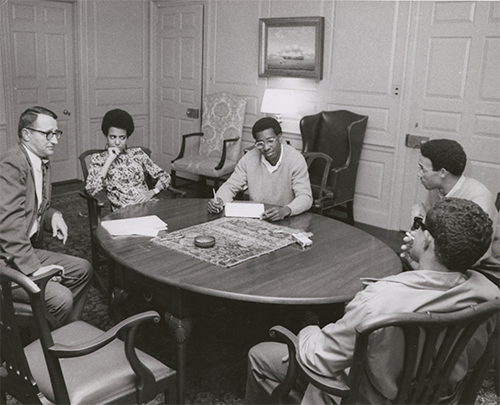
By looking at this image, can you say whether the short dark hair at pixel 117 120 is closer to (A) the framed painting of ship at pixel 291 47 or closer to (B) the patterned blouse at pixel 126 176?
(B) the patterned blouse at pixel 126 176

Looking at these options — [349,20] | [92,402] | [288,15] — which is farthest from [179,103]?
[92,402]

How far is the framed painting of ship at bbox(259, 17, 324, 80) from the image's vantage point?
17.4 feet

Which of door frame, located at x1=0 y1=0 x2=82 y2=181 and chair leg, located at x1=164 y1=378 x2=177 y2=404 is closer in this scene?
chair leg, located at x1=164 y1=378 x2=177 y2=404

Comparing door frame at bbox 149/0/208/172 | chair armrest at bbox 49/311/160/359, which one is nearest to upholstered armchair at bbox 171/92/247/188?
door frame at bbox 149/0/208/172

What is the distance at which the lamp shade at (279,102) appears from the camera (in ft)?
17.3

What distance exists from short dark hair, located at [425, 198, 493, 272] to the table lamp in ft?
12.6

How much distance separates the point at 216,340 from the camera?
2.93m

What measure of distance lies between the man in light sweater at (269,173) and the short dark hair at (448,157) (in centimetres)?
84

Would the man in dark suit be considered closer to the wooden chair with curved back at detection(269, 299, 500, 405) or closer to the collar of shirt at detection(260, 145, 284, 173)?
the collar of shirt at detection(260, 145, 284, 173)

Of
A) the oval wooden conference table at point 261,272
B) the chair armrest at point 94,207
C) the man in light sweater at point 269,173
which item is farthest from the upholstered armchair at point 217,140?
the oval wooden conference table at point 261,272

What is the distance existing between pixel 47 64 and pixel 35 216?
13.5 ft

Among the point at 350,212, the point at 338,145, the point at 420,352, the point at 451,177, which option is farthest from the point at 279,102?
the point at 420,352

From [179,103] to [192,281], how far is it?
5050 mm

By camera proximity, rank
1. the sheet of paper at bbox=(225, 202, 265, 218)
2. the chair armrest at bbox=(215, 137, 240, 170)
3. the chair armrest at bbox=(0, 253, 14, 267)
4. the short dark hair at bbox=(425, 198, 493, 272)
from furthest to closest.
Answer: the chair armrest at bbox=(215, 137, 240, 170), the sheet of paper at bbox=(225, 202, 265, 218), the chair armrest at bbox=(0, 253, 14, 267), the short dark hair at bbox=(425, 198, 493, 272)
